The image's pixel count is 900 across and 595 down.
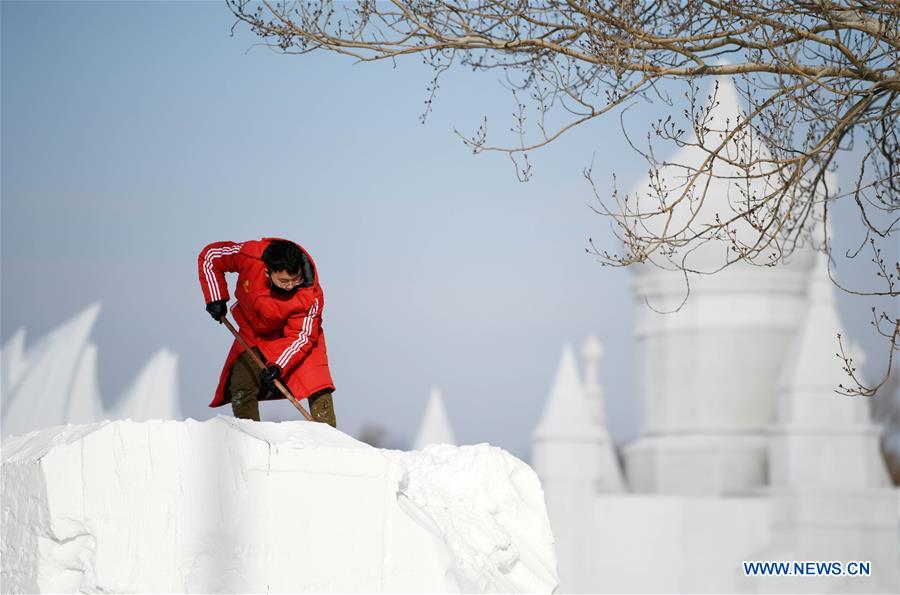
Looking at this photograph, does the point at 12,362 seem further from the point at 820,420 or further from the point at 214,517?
the point at 214,517

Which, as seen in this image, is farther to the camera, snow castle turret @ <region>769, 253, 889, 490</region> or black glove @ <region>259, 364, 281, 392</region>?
snow castle turret @ <region>769, 253, 889, 490</region>

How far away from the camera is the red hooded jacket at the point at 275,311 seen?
20.3 ft

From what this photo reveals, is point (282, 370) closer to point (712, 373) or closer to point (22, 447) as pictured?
point (22, 447)

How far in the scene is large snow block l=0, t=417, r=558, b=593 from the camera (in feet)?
15.8

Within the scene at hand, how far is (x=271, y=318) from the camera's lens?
6203 mm

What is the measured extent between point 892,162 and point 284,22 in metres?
3.73

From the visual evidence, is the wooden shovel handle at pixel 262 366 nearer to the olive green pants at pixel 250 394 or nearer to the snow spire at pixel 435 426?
the olive green pants at pixel 250 394

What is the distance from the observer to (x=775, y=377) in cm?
1880

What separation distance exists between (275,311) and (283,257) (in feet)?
0.89

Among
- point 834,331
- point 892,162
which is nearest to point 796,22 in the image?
point 892,162

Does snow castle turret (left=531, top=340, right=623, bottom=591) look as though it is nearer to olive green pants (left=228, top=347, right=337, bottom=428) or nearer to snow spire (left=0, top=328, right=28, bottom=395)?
snow spire (left=0, top=328, right=28, bottom=395)

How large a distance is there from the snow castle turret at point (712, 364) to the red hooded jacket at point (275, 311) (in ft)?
40.7

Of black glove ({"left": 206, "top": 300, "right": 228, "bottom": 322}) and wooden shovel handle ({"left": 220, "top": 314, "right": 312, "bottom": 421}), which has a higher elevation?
black glove ({"left": 206, "top": 300, "right": 228, "bottom": 322})

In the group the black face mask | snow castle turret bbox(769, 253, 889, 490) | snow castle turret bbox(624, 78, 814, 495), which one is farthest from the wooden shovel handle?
snow castle turret bbox(624, 78, 814, 495)
